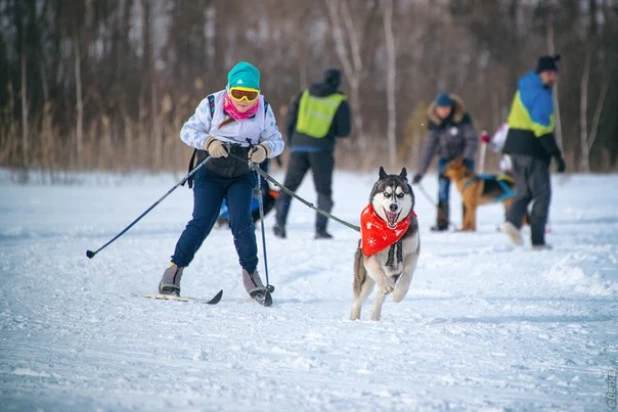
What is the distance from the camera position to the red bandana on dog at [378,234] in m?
3.92

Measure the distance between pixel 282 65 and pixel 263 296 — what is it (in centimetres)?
2031

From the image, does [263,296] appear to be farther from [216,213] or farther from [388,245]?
[388,245]

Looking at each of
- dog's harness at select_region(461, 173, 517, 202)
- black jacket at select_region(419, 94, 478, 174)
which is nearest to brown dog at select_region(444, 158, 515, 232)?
dog's harness at select_region(461, 173, 517, 202)

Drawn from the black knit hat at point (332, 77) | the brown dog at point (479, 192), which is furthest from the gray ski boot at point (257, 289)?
the brown dog at point (479, 192)

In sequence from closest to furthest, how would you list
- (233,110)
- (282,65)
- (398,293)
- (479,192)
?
(398,293), (233,110), (479,192), (282,65)

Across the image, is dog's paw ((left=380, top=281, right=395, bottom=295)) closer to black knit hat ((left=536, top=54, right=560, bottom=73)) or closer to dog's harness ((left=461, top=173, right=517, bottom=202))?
black knit hat ((left=536, top=54, right=560, bottom=73))

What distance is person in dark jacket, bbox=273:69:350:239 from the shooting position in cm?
776

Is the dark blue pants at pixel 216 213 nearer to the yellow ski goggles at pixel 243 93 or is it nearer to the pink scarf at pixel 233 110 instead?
the pink scarf at pixel 233 110

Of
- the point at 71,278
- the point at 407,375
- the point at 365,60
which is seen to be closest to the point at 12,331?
the point at 71,278

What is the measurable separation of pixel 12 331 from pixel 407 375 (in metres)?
2.15

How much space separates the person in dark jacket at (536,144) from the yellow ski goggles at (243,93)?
3677 mm

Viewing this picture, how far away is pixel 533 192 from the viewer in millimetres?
6969

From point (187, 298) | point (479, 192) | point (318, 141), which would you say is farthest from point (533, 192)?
point (187, 298)

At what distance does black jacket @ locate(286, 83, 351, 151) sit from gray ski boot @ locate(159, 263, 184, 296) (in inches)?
138
